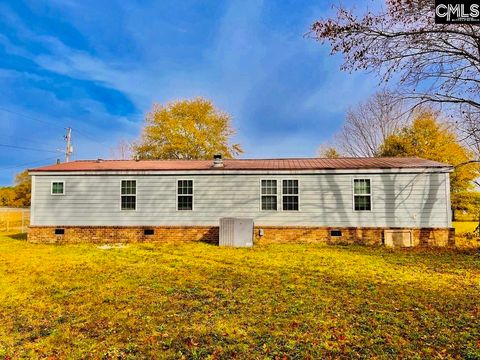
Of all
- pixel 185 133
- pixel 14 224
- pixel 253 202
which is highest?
pixel 185 133

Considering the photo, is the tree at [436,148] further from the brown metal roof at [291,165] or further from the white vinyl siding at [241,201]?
the white vinyl siding at [241,201]

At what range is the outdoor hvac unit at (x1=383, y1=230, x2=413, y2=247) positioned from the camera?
12.6 meters

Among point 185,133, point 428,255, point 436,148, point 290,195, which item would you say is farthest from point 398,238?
point 185,133

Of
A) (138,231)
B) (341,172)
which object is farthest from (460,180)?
(138,231)

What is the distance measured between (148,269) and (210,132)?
27357mm

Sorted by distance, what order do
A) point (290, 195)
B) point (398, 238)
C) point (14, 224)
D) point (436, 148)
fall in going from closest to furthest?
point (398, 238)
point (290, 195)
point (14, 224)
point (436, 148)

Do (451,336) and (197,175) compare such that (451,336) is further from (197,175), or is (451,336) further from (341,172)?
(197,175)

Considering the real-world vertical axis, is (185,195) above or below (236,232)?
above

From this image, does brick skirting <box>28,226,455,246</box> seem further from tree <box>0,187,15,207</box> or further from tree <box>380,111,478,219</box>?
tree <box>0,187,15,207</box>

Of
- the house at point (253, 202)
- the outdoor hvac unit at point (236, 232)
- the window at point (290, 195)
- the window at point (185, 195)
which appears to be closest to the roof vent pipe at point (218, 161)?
the house at point (253, 202)

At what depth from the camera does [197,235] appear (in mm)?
13750

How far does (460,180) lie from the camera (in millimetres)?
26125

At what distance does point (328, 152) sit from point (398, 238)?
22.8m

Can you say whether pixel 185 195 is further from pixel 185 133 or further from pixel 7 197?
pixel 7 197
